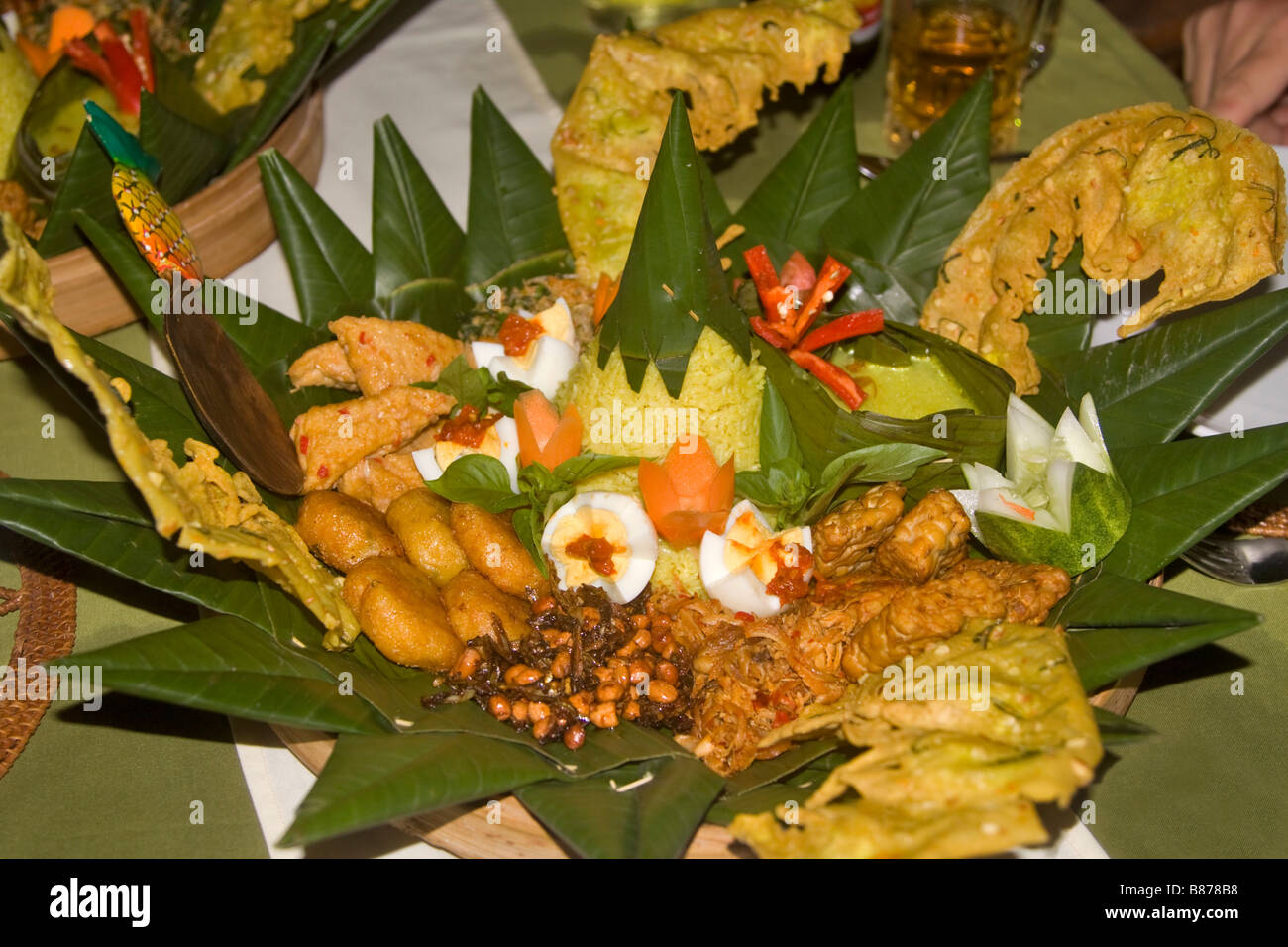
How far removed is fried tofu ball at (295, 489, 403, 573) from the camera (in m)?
2.77

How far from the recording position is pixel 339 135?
457cm

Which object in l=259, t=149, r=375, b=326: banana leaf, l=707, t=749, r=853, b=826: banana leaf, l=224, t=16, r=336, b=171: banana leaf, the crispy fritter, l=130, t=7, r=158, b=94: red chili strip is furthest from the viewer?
l=130, t=7, r=158, b=94: red chili strip

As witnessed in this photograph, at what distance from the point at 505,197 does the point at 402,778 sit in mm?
2226

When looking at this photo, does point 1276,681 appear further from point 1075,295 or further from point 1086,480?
point 1075,295

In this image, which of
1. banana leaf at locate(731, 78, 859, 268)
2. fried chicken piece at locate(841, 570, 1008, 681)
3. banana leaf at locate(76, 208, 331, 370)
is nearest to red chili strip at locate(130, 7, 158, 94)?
banana leaf at locate(76, 208, 331, 370)

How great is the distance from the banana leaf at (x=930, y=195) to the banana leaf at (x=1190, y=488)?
3.67 feet

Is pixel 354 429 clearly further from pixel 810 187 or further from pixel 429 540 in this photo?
pixel 810 187

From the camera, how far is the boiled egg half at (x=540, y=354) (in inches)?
125

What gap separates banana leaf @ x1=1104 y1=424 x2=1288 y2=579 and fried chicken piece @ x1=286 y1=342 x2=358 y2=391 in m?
2.25

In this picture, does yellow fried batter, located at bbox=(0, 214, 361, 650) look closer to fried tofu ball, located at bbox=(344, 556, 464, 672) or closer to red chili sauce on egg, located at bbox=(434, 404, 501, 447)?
fried tofu ball, located at bbox=(344, 556, 464, 672)

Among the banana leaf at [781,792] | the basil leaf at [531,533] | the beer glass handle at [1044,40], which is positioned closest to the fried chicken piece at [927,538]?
the banana leaf at [781,792]

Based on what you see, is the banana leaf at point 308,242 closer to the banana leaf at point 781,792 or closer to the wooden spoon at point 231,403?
the wooden spoon at point 231,403

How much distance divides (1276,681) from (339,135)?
408 centimetres

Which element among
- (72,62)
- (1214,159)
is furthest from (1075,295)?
(72,62)
